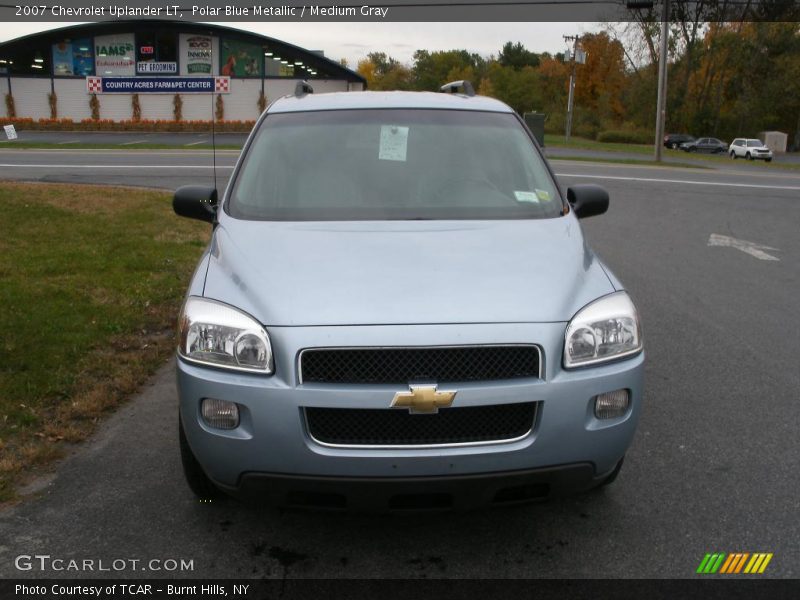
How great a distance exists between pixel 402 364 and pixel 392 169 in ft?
5.57

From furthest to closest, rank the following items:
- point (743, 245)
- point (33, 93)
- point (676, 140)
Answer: point (676, 140)
point (33, 93)
point (743, 245)

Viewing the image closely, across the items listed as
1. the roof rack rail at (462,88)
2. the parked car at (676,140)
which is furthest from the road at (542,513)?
the parked car at (676,140)

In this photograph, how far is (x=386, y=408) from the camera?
283 cm

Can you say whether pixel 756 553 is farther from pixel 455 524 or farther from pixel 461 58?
pixel 461 58

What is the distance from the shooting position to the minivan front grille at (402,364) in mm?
2865

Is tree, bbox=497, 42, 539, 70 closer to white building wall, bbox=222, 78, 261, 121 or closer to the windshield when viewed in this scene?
white building wall, bbox=222, 78, 261, 121

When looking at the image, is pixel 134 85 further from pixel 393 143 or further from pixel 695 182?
pixel 393 143

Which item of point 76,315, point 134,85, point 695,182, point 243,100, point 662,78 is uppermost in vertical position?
point 134,85

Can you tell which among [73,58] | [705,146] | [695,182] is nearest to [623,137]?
[705,146]

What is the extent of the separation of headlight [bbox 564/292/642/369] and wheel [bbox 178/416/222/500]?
64.7 inches

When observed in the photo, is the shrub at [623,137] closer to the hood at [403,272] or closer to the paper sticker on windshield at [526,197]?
the paper sticker on windshield at [526,197]

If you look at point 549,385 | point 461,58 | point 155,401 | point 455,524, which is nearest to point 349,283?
point 549,385

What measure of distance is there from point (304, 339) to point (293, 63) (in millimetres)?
60679

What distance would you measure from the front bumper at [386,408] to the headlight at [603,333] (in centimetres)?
5
